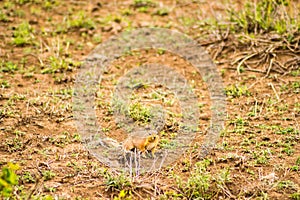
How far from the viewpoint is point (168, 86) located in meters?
4.45

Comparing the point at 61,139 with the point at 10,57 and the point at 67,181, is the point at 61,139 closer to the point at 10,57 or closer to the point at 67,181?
the point at 67,181

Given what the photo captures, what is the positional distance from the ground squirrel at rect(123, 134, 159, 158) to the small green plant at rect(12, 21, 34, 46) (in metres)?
1.95

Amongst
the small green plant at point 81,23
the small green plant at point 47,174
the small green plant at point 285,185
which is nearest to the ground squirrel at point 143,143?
the small green plant at point 47,174

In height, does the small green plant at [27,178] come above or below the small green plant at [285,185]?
above

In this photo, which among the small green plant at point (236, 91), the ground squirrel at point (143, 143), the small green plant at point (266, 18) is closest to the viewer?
the ground squirrel at point (143, 143)

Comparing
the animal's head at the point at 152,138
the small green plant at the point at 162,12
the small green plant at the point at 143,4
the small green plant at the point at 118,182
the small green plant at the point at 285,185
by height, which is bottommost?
the small green plant at the point at 285,185

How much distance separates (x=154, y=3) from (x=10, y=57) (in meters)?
1.82

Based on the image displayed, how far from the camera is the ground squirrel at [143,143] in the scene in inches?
135

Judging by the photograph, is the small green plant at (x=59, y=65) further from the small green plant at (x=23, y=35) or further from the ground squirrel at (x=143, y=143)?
the ground squirrel at (x=143, y=143)

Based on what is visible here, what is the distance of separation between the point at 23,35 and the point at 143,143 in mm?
2205

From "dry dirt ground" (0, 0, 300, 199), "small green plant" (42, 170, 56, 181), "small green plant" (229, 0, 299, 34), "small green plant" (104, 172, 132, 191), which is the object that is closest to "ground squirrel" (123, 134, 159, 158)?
"dry dirt ground" (0, 0, 300, 199)

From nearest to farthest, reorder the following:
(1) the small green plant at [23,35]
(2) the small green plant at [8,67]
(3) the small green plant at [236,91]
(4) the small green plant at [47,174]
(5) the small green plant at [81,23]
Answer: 1. (4) the small green plant at [47,174]
2. (3) the small green plant at [236,91]
3. (2) the small green plant at [8,67]
4. (1) the small green plant at [23,35]
5. (5) the small green plant at [81,23]

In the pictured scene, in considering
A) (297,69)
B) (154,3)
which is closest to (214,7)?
(154,3)

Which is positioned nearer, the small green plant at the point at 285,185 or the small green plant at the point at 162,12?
the small green plant at the point at 285,185
